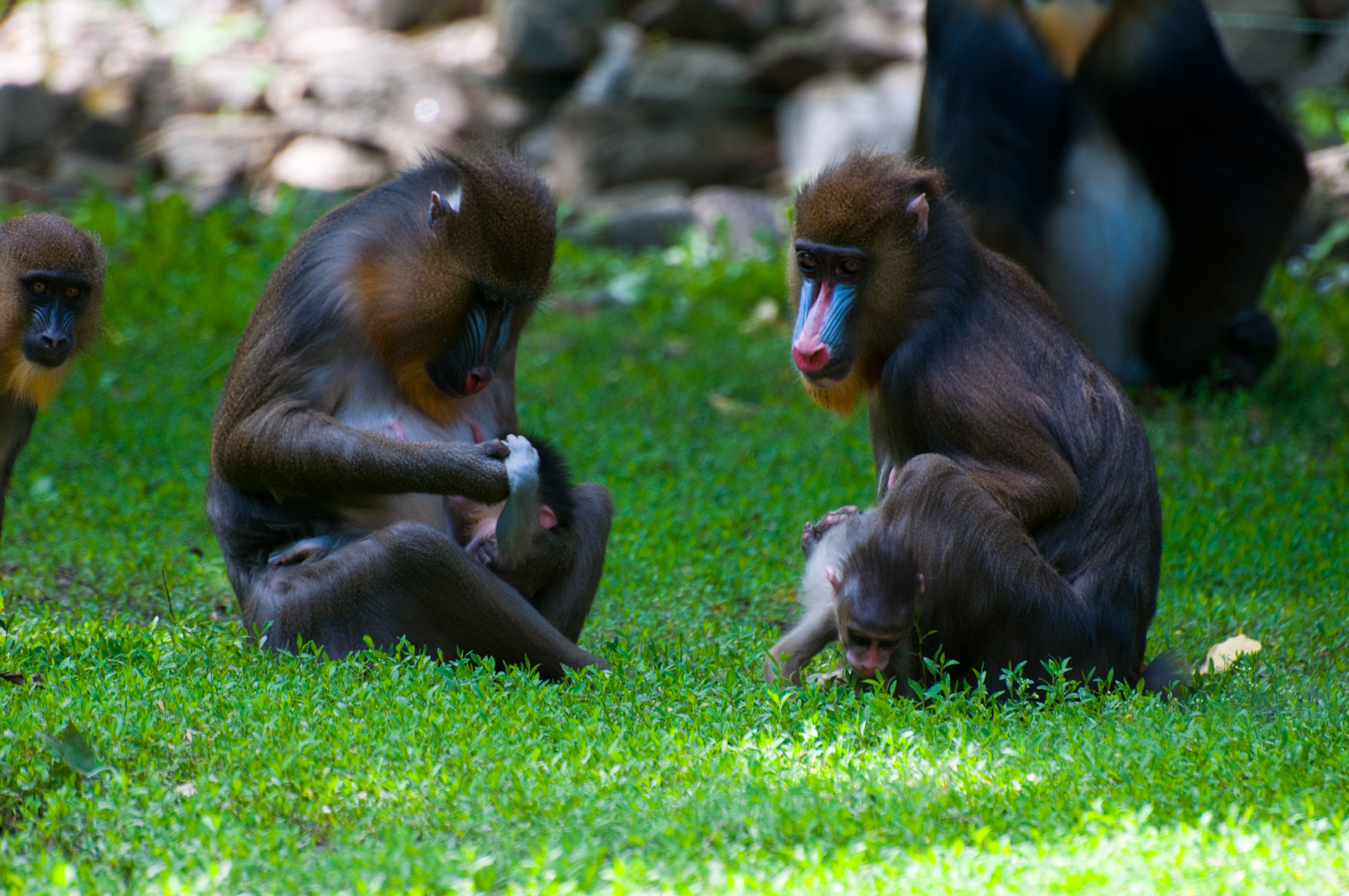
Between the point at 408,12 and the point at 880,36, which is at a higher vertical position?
the point at 880,36

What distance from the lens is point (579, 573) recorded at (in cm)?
454

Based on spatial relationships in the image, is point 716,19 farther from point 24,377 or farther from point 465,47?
point 24,377

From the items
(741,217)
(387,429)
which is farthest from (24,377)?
(741,217)

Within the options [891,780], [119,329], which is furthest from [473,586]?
[119,329]

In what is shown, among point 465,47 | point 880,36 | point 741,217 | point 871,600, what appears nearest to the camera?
point 871,600

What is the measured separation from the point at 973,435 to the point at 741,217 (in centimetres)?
844

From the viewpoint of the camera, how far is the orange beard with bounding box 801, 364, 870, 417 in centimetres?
426

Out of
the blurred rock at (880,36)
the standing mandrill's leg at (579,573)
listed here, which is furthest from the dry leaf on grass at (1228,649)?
the blurred rock at (880,36)

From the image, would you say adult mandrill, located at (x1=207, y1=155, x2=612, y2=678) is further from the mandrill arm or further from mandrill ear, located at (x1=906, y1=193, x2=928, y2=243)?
mandrill ear, located at (x1=906, y1=193, x2=928, y2=243)

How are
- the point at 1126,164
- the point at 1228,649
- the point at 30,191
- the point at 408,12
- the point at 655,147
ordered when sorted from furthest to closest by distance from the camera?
the point at 408,12 < the point at 655,147 < the point at 30,191 < the point at 1126,164 < the point at 1228,649

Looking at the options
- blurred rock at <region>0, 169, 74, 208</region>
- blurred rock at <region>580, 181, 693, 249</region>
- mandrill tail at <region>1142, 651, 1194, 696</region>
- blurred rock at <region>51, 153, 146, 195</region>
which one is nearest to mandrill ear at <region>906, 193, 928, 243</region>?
mandrill tail at <region>1142, 651, 1194, 696</region>

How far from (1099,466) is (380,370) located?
2.03 meters

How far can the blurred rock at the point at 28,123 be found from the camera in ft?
45.3

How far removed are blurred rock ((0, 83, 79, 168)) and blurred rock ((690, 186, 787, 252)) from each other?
6122 mm
